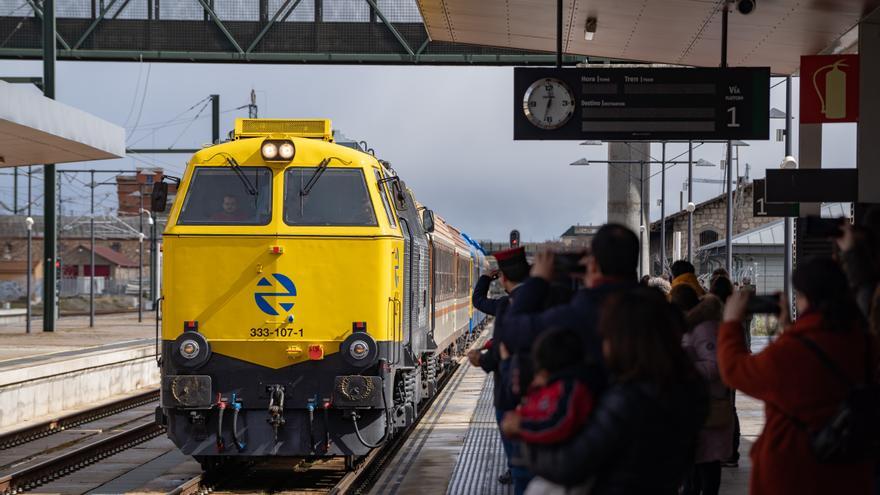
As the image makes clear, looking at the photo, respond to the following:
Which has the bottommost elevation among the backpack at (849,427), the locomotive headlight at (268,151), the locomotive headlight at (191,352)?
the locomotive headlight at (191,352)

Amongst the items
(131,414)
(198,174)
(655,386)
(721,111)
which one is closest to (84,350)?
(131,414)

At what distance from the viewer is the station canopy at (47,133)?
17891mm

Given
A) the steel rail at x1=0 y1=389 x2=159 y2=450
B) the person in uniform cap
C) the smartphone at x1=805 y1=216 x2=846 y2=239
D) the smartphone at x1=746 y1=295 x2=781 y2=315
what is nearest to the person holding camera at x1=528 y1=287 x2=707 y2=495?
the smartphone at x1=746 y1=295 x2=781 y2=315

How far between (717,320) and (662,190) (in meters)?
32.0

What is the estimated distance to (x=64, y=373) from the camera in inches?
824

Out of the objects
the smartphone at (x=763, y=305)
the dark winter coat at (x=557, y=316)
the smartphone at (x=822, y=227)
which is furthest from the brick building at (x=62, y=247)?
the smartphone at (x=763, y=305)

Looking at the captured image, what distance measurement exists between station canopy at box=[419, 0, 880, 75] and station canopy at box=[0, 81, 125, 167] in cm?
748

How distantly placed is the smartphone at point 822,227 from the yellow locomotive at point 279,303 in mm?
5460

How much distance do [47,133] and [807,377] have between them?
658 inches

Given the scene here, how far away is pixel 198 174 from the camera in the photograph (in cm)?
1173

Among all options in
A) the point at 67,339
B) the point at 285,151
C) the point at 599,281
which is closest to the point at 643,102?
the point at 285,151

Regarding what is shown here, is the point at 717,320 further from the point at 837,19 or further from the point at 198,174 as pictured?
the point at 198,174

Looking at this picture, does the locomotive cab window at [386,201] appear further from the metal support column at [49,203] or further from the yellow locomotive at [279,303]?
the metal support column at [49,203]

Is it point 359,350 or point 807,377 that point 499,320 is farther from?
point 359,350
